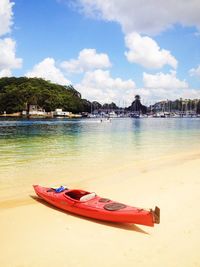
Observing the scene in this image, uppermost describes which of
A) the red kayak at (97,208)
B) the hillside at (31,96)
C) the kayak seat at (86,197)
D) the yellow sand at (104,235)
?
the hillside at (31,96)

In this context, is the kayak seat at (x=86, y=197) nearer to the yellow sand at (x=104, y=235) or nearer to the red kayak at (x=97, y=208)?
the red kayak at (x=97, y=208)

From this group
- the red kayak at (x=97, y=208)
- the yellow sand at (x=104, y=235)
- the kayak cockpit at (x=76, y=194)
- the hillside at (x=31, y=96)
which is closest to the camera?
the yellow sand at (x=104, y=235)

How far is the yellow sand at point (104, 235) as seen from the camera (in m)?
7.23

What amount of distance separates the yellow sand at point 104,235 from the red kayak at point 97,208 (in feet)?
0.80

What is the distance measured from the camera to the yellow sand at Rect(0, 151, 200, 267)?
7.23 m

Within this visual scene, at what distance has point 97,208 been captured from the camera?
31.4 ft

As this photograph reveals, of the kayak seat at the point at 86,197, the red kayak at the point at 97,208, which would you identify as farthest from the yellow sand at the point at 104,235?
the kayak seat at the point at 86,197

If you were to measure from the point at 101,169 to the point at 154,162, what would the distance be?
4.48 meters

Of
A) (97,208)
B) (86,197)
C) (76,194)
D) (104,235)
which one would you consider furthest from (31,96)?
(104,235)

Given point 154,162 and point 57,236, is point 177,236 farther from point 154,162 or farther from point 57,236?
point 154,162

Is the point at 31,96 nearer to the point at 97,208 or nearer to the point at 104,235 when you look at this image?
the point at 97,208

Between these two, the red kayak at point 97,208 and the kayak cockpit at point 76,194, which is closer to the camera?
the red kayak at point 97,208

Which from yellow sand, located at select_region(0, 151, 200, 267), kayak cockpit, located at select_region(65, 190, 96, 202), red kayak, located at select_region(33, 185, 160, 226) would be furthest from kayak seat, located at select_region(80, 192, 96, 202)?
yellow sand, located at select_region(0, 151, 200, 267)

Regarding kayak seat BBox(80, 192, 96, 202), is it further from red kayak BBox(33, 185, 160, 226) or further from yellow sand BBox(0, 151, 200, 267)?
yellow sand BBox(0, 151, 200, 267)
